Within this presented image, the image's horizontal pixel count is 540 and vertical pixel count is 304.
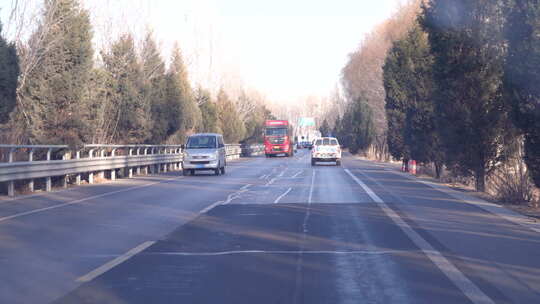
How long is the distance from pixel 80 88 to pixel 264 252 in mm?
17829

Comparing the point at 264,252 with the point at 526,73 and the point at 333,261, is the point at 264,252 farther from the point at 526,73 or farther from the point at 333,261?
the point at 526,73

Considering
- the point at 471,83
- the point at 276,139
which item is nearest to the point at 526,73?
the point at 471,83

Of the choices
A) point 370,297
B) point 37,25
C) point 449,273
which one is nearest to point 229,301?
point 370,297

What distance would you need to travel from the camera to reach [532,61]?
14234 mm

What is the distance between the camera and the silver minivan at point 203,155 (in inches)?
1220

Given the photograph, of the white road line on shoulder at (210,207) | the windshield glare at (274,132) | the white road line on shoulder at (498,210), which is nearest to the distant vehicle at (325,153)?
the white road line on shoulder at (498,210)

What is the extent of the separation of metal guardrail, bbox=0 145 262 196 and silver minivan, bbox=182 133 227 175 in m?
2.21

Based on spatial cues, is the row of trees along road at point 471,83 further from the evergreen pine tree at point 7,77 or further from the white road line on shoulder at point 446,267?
the evergreen pine tree at point 7,77

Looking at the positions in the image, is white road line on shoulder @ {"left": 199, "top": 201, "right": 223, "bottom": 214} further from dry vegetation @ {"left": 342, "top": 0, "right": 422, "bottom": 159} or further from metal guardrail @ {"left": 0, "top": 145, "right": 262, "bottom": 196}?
dry vegetation @ {"left": 342, "top": 0, "right": 422, "bottom": 159}

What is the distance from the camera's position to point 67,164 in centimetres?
2272

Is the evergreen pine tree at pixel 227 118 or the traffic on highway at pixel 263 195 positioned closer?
the traffic on highway at pixel 263 195

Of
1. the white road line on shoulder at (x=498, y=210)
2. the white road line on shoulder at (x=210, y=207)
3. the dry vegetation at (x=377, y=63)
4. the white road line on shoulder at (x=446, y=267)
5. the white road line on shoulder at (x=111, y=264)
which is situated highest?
the dry vegetation at (x=377, y=63)

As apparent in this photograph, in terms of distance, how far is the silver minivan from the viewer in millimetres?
30984

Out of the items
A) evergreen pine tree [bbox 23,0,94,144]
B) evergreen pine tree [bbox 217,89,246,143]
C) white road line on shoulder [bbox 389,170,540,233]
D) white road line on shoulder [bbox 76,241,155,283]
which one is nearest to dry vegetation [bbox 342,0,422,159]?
evergreen pine tree [bbox 217,89,246,143]
